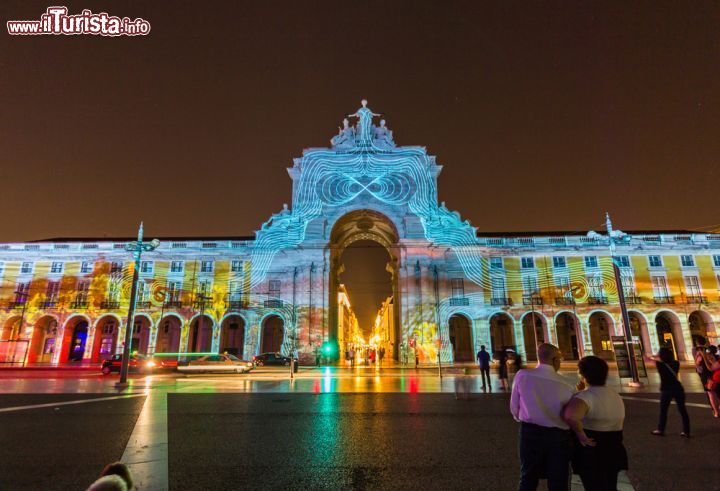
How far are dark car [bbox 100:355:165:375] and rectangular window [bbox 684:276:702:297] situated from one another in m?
50.6

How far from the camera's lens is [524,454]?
3.98m

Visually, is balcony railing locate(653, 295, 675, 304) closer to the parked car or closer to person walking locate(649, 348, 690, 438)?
the parked car

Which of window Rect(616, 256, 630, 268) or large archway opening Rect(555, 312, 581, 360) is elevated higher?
window Rect(616, 256, 630, 268)

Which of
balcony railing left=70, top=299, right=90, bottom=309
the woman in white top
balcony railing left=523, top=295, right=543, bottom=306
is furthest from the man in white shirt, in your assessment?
balcony railing left=70, top=299, right=90, bottom=309

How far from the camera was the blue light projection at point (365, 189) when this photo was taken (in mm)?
44812

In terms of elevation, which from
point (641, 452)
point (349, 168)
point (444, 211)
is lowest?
point (641, 452)

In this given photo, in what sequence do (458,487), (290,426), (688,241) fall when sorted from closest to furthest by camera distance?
(458,487)
(290,426)
(688,241)

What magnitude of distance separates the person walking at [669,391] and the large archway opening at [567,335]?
39.7 metres

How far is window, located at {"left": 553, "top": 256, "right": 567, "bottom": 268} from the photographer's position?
44531 mm

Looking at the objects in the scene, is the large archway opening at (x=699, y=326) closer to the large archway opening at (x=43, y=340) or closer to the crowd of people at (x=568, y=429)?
the crowd of people at (x=568, y=429)

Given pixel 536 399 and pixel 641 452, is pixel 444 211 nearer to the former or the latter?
pixel 641 452

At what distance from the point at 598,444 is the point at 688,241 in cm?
5178

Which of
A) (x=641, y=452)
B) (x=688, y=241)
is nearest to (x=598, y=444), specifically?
(x=641, y=452)

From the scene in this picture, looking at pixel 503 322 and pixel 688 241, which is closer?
pixel 688 241
